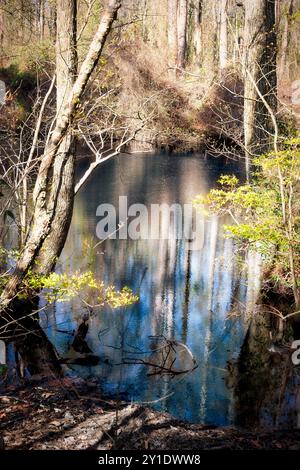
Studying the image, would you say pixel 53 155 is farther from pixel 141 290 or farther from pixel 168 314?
pixel 141 290

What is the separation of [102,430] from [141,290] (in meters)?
5.20

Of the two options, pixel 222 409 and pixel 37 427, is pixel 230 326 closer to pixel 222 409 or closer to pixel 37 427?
pixel 222 409

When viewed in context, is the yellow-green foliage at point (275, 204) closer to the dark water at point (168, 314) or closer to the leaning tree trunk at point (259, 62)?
the leaning tree trunk at point (259, 62)

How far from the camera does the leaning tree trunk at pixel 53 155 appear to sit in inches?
198

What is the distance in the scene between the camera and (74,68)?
284 inches

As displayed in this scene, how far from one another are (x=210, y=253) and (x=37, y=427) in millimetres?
7445

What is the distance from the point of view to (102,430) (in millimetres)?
3982

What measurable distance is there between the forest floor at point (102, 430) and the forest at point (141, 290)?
19 millimetres

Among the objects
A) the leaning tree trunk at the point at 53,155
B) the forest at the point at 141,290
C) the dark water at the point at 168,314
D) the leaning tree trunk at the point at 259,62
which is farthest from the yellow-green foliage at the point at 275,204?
the leaning tree trunk at the point at 53,155

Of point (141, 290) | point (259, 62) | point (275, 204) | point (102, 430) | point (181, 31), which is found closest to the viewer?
point (102, 430)

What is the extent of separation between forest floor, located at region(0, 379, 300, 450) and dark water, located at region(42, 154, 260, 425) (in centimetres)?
77

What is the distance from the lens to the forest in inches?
186

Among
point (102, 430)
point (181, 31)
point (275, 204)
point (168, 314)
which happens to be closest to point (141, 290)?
point (168, 314)

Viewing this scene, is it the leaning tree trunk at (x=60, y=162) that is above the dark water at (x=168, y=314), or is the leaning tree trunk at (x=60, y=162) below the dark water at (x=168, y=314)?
above
